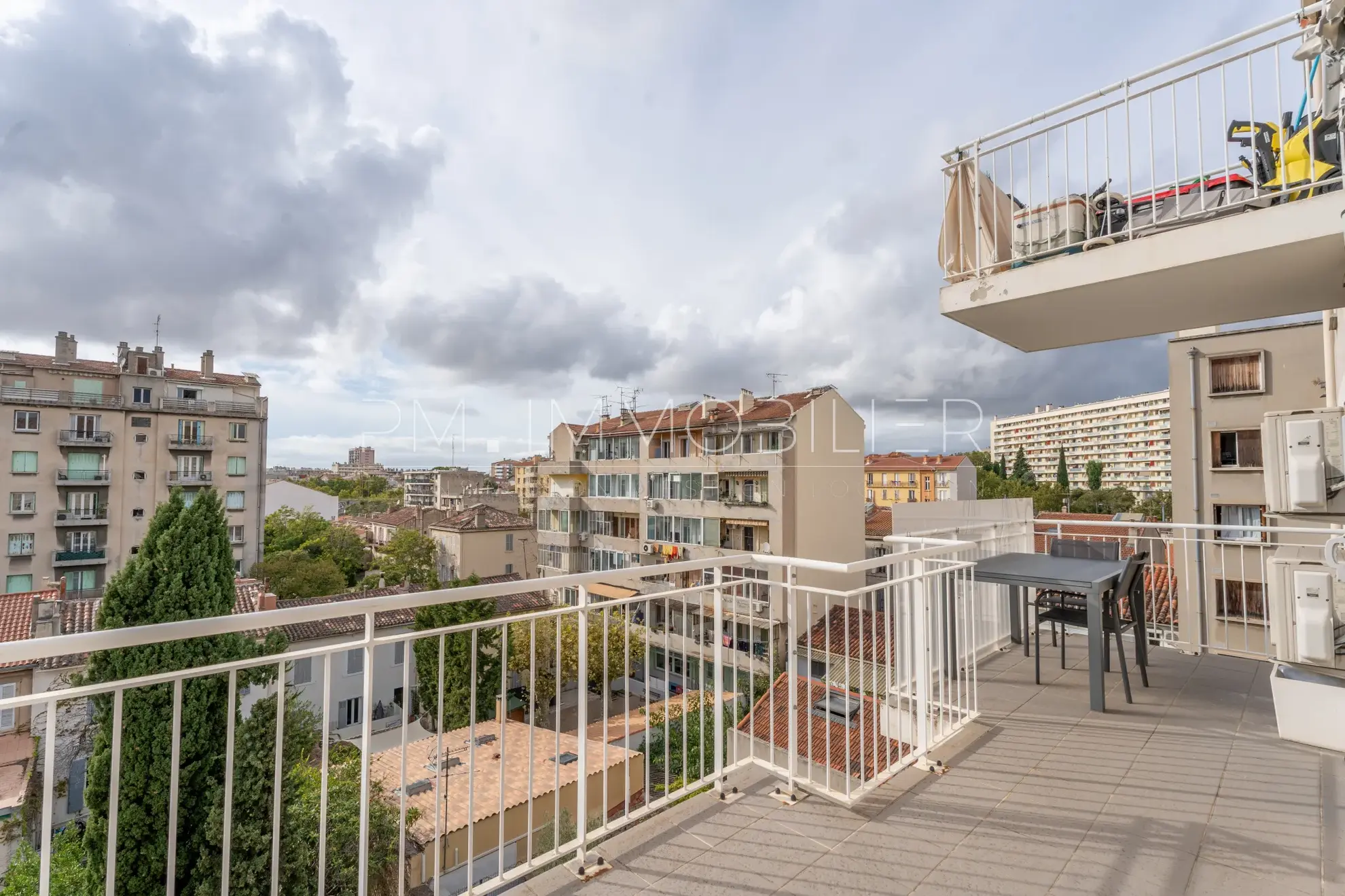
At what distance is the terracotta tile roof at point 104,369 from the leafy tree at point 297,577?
9.57 m

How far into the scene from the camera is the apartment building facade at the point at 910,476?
41438 mm

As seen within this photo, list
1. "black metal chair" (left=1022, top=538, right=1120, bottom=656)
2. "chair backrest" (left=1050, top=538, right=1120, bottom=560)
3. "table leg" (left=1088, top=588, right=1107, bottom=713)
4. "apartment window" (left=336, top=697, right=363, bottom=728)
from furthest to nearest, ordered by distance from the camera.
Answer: "apartment window" (left=336, top=697, right=363, bottom=728)
"chair backrest" (left=1050, top=538, right=1120, bottom=560)
"black metal chair" (left=1022, top=538, right=1120, bottom=656)
"table leg" (left=1088, top=588, right=1107, bottom=713)

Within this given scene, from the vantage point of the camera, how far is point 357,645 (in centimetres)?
166

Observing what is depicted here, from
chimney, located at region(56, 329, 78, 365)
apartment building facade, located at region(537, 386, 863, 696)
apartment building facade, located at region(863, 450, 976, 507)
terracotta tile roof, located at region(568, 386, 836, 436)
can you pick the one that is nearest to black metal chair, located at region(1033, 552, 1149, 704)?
apartment building facade, located at region(537, 386, 863, 696)

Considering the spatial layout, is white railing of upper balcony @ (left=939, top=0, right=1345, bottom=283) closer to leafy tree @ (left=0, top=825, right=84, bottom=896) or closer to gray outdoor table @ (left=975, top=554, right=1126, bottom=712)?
gray outdoor table @ (left=975, top=554, right=1126, bottom=712)

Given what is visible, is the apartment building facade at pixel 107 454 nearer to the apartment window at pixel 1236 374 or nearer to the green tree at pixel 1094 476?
the apartment window at pixel 1236 374

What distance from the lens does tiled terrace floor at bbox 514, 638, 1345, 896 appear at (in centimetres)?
199

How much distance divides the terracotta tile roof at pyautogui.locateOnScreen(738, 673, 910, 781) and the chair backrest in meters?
1.98

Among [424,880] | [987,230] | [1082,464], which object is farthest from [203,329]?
[1082,464]

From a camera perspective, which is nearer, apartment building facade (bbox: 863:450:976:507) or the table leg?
the table leg

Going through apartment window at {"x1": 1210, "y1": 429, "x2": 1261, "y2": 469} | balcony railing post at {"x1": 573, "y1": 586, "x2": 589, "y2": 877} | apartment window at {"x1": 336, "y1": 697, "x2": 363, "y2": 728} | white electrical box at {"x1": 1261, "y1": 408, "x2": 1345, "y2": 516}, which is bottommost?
apartment window at {"x1": 336, "y1": 697, "x2": 363, "y2": 728}

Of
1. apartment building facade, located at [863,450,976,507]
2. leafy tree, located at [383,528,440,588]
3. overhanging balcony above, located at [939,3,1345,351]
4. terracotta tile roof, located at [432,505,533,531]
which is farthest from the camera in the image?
apartment building facade, located at [863,450,976,507]

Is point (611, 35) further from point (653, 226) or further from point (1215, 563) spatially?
point (1215, 563)

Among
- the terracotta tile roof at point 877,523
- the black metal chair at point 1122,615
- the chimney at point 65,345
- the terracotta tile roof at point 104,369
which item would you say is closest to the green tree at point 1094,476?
the terracotta tile roof at point 877,523
